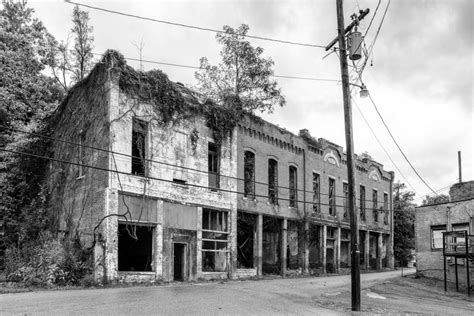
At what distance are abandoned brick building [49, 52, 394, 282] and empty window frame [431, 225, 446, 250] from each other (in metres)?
7.31

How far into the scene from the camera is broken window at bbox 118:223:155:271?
20375 millimetres

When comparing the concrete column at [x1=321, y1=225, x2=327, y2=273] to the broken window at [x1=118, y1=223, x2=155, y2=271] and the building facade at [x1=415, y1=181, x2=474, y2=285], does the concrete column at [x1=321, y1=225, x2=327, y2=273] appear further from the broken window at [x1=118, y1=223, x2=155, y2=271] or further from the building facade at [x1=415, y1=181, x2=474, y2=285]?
the broken window at [x1=118, y1=223, x2=155, y2=271]

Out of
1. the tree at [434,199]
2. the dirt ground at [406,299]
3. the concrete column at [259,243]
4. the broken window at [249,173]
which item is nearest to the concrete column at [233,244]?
the broken window at [249,173]

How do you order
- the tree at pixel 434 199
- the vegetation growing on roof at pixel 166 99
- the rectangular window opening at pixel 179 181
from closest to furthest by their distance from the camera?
the vegetation growing on roof at pixel 166 99
the rectangular window opening at pixel 179 181
the tree at pixel 434 199

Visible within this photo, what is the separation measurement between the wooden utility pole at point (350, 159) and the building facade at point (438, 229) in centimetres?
1613

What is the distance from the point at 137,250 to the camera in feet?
67.8

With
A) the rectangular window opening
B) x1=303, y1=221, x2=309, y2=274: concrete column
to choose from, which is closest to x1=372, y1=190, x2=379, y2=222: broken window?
x1=303, y1=221, x2=309, y2=274: concrete column

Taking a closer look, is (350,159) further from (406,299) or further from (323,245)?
(323,245)

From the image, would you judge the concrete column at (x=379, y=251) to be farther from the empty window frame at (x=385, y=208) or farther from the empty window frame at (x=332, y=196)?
the empty window frame at (x=332, y=196)

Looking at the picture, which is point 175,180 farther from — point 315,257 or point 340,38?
point 315,257

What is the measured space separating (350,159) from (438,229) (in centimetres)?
1801

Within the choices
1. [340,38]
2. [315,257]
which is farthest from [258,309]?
[315,257]

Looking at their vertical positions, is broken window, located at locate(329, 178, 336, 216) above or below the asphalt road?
above

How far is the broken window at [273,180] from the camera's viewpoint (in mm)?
28562
